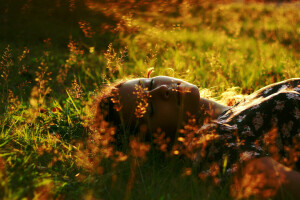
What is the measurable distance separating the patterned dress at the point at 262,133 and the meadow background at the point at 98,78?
8.7 inches

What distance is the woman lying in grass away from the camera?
176 centimetres

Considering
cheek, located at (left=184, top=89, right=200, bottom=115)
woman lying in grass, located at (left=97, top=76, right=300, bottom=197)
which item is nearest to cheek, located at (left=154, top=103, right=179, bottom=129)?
woman lying in grass, located at (left=97, top=76, right=300, bottom=197)

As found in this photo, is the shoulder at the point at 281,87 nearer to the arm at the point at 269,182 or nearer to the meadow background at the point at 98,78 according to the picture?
the meadow background at the point at 98,78

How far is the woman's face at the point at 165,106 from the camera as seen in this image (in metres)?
2.45

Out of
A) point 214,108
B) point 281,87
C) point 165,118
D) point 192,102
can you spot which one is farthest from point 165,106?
point 281,87

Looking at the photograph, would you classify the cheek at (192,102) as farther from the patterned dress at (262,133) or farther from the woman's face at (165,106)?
the patterned dress at (262,133)

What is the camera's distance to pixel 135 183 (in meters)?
1.89

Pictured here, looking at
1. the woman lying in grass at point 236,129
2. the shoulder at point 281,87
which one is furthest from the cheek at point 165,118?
the shoulder at point 281,87

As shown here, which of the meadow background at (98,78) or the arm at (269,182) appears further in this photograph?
the meadow background at (98,78)

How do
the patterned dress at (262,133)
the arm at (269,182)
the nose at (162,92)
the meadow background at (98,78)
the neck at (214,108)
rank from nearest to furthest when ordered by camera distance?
the arm at (269,182) → the meadow background at (98,78) → the patterned dress at (262,133) → the nose at (162,92) → the neck at (214,108)

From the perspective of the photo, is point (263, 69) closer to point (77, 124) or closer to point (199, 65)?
point (199, 65)

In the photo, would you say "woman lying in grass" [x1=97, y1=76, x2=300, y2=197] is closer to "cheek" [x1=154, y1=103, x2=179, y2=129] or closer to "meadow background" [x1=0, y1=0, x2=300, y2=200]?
"cheek" [x1=154, y1=103, x2=179, y2=129]

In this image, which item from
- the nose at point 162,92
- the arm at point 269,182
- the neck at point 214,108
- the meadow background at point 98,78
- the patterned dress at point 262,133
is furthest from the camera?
the neck at point 214,108

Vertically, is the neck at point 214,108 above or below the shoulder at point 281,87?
below
